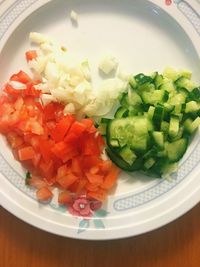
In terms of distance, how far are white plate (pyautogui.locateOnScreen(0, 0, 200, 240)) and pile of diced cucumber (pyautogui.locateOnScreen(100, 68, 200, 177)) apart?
0.13 ft

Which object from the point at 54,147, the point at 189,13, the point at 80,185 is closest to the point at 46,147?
the point at 54,147

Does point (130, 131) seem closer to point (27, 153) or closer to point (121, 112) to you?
point (121, 112)

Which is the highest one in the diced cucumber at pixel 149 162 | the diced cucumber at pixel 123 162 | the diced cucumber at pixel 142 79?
the diced cucumber at pixel 142 79

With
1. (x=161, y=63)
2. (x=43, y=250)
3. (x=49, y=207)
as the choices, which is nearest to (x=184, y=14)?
(x=161, y=63)

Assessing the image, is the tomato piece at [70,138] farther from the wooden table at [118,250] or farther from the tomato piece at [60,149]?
the wooden table at [118,250]

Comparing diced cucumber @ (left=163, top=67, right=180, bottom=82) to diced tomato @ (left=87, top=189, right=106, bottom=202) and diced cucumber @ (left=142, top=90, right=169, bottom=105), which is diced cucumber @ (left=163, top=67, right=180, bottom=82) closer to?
diced cucumber @ (left=142, top=90, right=169, bottom=105)

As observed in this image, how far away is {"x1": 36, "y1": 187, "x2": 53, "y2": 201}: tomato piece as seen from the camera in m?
1.21

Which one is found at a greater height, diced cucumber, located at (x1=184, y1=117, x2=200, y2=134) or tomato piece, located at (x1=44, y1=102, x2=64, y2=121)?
diced cucumber, located at (x1=184, y1=117, x2=200, y2=134)

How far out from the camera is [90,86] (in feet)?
4.13

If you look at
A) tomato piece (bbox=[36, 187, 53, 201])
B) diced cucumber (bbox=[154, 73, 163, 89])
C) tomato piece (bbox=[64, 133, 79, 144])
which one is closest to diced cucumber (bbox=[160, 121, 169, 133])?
diced cucumber (bbox=[154, 73, 163, 89])

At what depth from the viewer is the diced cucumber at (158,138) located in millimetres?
1182

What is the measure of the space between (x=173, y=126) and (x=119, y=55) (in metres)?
0.25

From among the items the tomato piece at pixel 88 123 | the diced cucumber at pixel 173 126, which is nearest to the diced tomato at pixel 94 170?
the tomato piece at pixel 88 123

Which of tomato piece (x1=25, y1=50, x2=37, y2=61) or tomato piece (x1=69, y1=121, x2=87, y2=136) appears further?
tomato piece (x1=25, y1=50, x2=37, y2=61)
